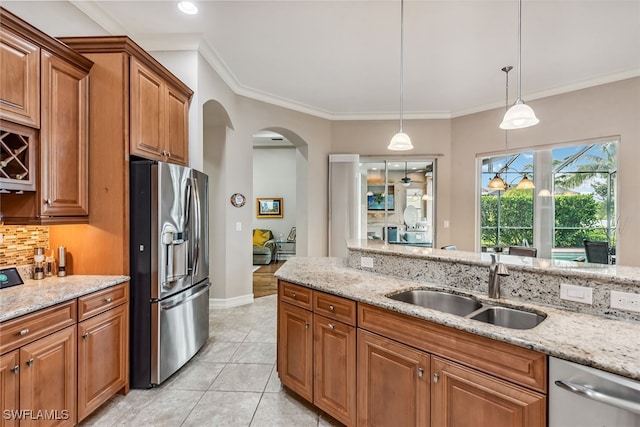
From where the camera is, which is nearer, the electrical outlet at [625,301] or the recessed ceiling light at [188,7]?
the electrical outlet at [625,301]

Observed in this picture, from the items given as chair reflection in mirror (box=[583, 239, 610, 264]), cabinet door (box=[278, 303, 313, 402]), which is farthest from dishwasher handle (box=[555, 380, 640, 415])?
chair reflection in mirror (box=[583, 239, 610, 264])

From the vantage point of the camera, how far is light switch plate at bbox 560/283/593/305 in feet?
4.83

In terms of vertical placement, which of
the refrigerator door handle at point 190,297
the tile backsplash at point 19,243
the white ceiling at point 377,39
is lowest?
the refrigerator door handle at point 190,297

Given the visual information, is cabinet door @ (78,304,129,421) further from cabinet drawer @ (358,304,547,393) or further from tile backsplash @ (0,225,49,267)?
cabinet drawer @ (358,304,547,393)

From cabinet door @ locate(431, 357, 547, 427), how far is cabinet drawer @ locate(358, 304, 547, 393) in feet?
0.12

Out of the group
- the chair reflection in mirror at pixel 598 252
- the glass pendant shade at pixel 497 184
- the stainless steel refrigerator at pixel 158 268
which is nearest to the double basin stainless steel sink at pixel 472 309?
the stainless steel refrigerator at pixel 158 268

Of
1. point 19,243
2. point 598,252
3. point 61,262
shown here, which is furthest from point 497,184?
point 19,243

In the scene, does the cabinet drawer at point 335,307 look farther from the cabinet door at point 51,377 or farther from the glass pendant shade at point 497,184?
the glass pendant shade at point 497,184

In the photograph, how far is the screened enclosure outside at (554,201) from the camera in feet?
14.2

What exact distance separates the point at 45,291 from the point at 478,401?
247 cm

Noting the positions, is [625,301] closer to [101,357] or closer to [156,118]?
[101,357]

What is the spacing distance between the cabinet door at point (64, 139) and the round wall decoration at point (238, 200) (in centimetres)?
208

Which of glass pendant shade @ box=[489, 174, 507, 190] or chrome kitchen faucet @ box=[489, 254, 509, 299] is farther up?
glass pendant shade @ box=[489, 174, 507, 190]

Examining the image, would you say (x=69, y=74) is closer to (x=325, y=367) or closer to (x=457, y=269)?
(x=325, y=367)
